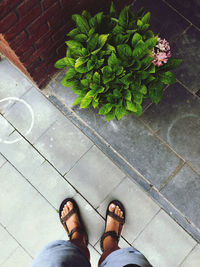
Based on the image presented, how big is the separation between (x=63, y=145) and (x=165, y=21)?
2134mm

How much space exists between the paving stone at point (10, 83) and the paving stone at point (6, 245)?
1593mm

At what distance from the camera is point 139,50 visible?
2.37 m

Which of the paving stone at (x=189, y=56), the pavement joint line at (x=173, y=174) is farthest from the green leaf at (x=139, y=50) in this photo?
the pavement joint line at (x=173, y=174)

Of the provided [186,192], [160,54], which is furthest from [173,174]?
[160,54]

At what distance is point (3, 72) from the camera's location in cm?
345

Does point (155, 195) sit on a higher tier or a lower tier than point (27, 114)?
lower

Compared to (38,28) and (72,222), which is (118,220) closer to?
(72,222)

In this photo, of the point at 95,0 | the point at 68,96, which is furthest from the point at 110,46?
the point at 68,96

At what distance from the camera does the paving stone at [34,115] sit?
335 cm

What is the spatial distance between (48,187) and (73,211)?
1.49 feet

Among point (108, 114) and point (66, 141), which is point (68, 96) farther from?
point (108, 114)

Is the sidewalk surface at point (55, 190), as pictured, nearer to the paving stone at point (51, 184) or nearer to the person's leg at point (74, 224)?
the paving stone at point (51, 184)

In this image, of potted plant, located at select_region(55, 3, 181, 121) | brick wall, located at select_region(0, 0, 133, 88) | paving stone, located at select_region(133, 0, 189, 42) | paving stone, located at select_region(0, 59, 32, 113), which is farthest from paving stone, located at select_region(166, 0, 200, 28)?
paving stone, located at select_region(0, 59, 32, 113)

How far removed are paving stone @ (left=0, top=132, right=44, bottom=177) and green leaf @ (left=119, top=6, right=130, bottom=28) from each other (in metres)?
1.87
